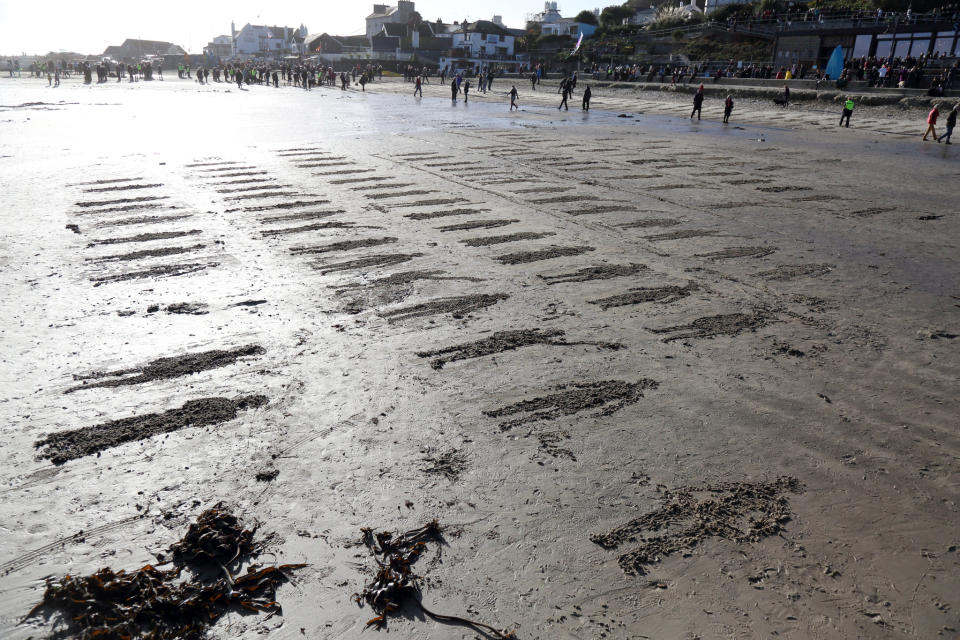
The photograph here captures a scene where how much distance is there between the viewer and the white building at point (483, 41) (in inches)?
3617

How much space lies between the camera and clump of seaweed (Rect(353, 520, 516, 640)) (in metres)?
3.15

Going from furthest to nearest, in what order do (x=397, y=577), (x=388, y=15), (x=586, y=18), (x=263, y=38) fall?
1. (x=263, y=38)
2. (x=388, y=15)
3. (x=586, y=18)
4. (x=397, y=577)

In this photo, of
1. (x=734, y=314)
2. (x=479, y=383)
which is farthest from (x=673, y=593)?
(x=734, y=314)

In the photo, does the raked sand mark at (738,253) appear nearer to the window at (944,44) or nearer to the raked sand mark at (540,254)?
the raked sand mark at (540,254)

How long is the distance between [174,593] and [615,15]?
87.5m

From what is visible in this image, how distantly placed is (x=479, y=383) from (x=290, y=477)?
1.81 meters

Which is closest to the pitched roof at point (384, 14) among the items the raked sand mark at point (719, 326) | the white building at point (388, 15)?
the white building at point (388, 15)

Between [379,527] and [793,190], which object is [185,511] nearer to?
[379,527]

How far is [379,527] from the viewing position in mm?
3752

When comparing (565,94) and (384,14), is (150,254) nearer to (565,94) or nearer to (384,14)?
(565,94)

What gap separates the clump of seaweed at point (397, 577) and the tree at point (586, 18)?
9486cm

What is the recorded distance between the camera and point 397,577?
337cm

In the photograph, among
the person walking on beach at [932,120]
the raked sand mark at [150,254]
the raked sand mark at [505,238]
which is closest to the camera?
the raked sand mark at [150,254]

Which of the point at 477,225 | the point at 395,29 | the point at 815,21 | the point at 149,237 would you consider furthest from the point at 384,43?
the point at 149,237
